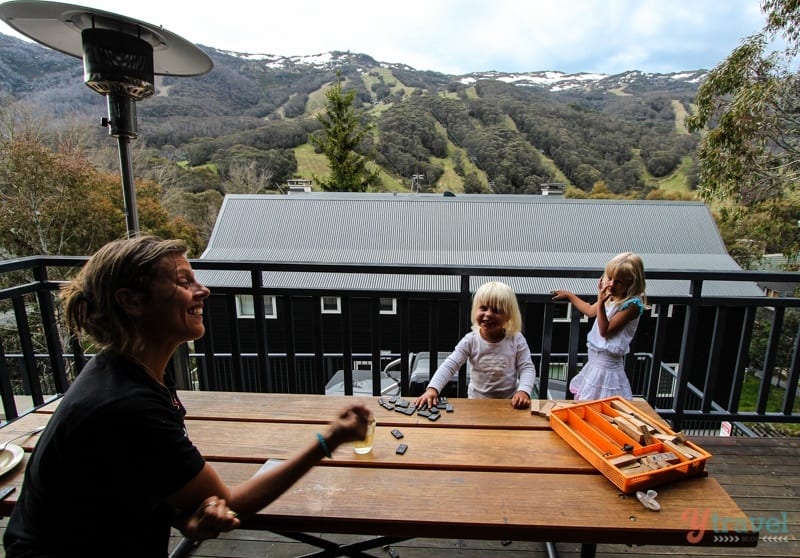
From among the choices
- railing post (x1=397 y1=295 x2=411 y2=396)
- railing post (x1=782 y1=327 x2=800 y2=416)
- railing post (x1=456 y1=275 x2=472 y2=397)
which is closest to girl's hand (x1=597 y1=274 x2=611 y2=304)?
railing post (x1=456 y1=275 x2=472 y2=397)

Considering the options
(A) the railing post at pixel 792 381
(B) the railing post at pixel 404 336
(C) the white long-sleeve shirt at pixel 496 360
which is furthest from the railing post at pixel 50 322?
(A) the railing post at pixel 792 381

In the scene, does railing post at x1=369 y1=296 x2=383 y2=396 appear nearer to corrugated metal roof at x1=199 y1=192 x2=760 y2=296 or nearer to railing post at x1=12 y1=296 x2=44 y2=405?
railing post at x1=12 y1=296 x2=44 y2=405

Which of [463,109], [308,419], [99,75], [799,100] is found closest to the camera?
[308,419]

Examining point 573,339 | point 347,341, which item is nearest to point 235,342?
point 347,341

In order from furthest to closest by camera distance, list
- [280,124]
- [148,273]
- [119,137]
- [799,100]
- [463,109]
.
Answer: [463,109], [280,124], [799,100], [119,137], [148,273]

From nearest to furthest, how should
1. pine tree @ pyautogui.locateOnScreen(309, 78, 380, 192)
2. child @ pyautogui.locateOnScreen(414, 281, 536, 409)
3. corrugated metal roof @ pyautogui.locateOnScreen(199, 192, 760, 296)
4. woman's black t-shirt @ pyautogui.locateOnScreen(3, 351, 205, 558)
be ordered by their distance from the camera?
woman's black t-shirt @ pyautogui.locateOnScreen(3, 351, 205, 558) → child @ pyautogui.locateOnScreen(414, 281, 536, 409) → corrugated metal roof @ pyautogui.locateOnScreen(199, 192, 760, 296) → pine tree @ pyautogui.locateOnScreen(309, 78, 380, 192)

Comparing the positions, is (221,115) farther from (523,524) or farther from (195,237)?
(523,524)

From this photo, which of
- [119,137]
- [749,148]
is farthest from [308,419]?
[749,148]

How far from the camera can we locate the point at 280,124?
43438mm

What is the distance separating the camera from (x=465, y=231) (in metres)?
15.3

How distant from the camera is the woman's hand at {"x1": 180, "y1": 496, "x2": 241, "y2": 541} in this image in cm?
80

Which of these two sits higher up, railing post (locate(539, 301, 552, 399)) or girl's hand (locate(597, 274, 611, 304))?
girl's hand (locate(597, 274, 611, 304))

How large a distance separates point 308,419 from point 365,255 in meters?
13.2

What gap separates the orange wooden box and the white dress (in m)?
0.60
